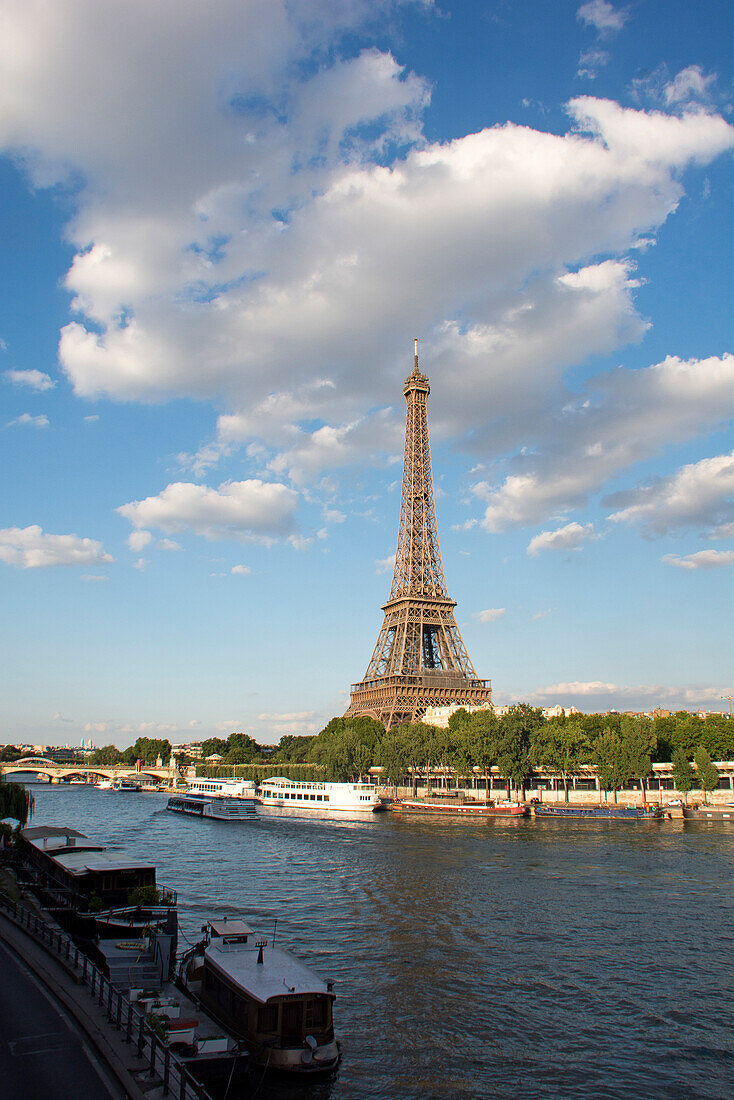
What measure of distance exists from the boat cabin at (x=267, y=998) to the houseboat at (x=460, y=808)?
73713 mm

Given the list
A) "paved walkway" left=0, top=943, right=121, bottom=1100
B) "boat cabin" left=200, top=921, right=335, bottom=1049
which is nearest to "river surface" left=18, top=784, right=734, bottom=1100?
"boat cabin" left=200, top=921, right=335, bottom=1049

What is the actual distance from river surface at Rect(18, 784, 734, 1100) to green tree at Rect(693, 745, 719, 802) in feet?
107

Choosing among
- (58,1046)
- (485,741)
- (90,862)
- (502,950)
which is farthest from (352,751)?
(58,1046)

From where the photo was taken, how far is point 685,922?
40.6 metres

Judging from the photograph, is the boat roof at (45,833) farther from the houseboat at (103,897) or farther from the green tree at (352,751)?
the green tree at (352,751)

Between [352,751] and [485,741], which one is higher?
[485,741]

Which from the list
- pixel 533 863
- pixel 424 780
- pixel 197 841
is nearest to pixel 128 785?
pixel 424 780

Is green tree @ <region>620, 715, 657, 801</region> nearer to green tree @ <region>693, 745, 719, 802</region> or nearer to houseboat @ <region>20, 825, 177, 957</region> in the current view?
Answer: green tree @ <region>693, 745, 719, 802</region>

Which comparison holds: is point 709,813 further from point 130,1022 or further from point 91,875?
point 130,1022

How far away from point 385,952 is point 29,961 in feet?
54.9

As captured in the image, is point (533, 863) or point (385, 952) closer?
point (385, 952)

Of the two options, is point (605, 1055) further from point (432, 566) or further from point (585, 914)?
point (432, 566)

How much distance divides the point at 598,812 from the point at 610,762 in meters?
12.0

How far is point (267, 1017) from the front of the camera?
2270 cm
